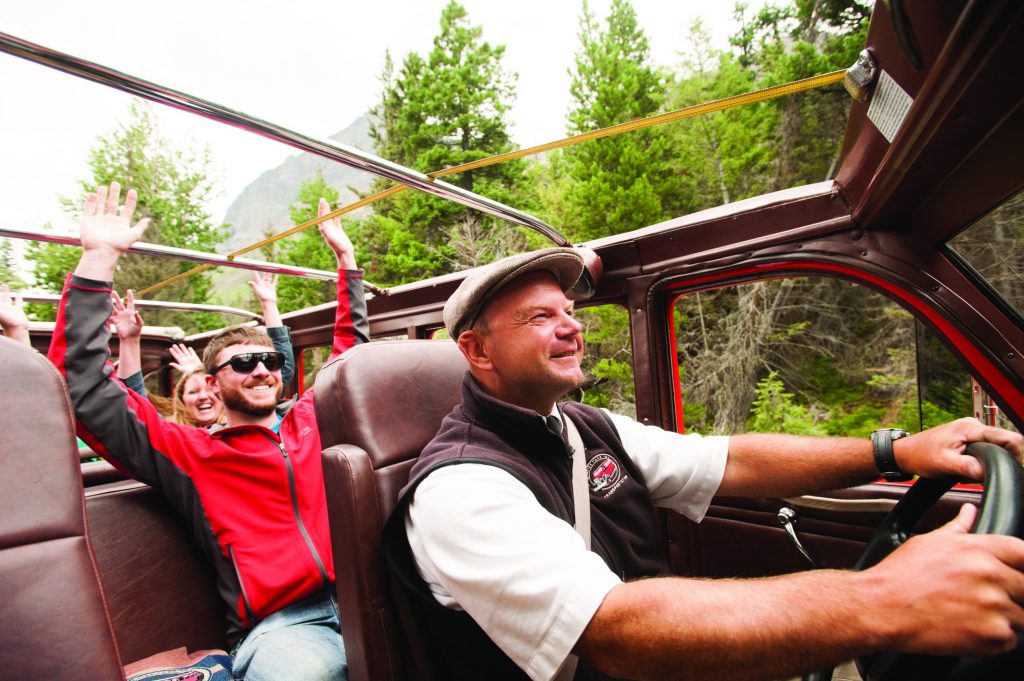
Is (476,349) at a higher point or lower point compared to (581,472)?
higher

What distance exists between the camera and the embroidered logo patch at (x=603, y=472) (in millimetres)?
1655

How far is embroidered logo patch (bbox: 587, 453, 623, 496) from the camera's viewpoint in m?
1.65

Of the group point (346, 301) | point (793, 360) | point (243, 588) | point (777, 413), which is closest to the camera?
point (243, 588)

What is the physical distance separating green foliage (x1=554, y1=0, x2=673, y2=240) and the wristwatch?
12.8 metres

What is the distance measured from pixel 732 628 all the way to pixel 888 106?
1.36 metres

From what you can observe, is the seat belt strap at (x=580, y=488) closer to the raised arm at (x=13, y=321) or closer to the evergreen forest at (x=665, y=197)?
the evergreen forest at (x=665, y=197)

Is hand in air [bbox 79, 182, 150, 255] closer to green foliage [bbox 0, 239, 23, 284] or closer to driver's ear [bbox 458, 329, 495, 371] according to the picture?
Result: driver's ear [bbox 458, 329, 495, 371]

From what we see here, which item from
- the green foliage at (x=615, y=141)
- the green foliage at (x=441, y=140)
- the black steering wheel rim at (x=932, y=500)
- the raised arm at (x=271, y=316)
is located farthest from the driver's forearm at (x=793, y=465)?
the green foliage at (x=441, y=140)

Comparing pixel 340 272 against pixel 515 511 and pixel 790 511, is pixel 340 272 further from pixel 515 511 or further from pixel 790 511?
pixel 790 511

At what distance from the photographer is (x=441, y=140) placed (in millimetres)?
19062

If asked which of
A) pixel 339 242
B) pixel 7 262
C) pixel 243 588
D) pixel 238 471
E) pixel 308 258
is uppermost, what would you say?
pixel 308 258

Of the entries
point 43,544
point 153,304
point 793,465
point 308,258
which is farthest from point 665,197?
point 308,258

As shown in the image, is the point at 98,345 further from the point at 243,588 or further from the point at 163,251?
the point at 243,588

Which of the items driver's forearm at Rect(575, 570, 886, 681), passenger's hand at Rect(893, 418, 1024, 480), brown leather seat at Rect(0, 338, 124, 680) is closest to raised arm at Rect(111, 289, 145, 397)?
brown leather seat at Rect(0, 338, 124, 680)
